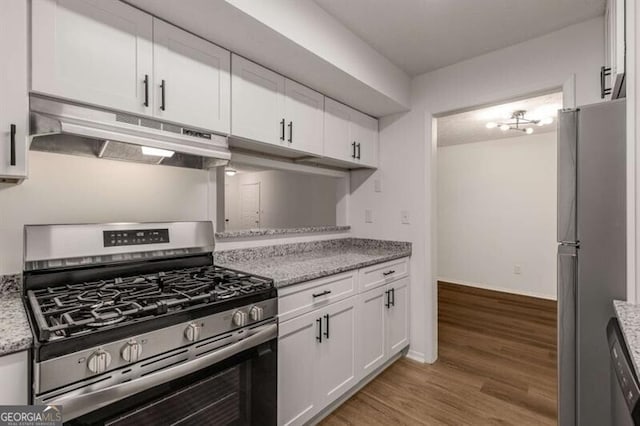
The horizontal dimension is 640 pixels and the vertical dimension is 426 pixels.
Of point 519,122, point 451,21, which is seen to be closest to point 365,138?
point 451,21

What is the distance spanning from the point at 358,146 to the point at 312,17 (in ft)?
3.62

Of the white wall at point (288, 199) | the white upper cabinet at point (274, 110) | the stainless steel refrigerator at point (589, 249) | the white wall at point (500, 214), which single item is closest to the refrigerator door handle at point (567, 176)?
the stainless steel refrigerator at point (589, 249)

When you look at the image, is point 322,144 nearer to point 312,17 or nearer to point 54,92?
point 312,17

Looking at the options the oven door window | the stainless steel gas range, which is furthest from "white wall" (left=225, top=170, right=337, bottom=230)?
the oven door window

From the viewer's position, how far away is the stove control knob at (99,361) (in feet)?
2.87

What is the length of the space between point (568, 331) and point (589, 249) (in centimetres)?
37

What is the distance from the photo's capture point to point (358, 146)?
2611 millimetres

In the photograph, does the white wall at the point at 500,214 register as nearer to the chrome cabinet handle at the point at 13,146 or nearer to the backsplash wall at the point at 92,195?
the backsplash wall at the point at 92,195

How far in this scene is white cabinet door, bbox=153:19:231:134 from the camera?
4.65 ft

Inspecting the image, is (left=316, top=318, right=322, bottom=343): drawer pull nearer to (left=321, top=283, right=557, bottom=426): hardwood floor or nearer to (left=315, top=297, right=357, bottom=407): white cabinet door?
(left=315, top=297, right=357, bottom=407): white cabinet door

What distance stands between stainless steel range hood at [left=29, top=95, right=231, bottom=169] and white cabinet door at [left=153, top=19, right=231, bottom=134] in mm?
68

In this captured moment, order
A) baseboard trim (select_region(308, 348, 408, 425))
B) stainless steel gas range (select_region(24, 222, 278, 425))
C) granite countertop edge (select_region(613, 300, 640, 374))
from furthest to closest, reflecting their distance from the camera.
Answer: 1. baseboard trim (select_region(308, 348, 408, 425))
2. stainless steel gas range (select_region(24, 222, 278, 425))
3. granite countertop edge (select_region(613, 300, 640, 374))

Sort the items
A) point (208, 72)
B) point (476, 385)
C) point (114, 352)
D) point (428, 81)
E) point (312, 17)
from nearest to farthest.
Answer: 1. point (114, 352)
2. point (208, 72)
3. point (312, 17)
4. point (476, 385)
5. point (428, 81)

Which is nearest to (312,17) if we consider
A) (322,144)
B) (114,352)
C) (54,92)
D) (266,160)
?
(322,144)
